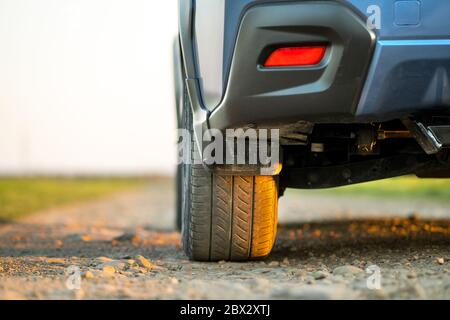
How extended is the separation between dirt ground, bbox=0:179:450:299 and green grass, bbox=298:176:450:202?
22.3 ft

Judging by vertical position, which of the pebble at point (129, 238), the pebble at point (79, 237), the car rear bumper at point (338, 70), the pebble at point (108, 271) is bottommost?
the pebble at point (79, 237)

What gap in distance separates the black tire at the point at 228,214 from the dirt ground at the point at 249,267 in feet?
0.30

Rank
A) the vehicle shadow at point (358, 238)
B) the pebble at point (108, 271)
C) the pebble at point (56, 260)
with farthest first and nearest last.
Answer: the vehicle shadow at point (358, 238)
the pebble at point (56, 260)
the pebble at point (108, 271)

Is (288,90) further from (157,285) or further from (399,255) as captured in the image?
(399,255)

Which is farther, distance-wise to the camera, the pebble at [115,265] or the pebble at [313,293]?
the pebble at [115,265]

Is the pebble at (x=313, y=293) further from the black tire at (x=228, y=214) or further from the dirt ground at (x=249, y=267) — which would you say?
the black tire at (x=228, y=214)

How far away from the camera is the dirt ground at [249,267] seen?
9.48ft

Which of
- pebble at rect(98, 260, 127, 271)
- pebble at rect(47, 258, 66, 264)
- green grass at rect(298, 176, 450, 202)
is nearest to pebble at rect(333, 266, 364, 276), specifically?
pebble at rect(98, 260, 127, 271)

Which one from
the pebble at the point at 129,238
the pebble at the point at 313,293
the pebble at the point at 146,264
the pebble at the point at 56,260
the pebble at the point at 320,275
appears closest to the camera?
the pebble at the point at 313,293

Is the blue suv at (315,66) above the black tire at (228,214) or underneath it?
above

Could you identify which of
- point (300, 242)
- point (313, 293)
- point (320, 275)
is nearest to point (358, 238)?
point (300, 242)

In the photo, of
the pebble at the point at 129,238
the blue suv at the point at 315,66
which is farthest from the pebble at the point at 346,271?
the pebble at the point at 129,238

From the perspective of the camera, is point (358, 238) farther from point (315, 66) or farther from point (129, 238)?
point (315, 66)
